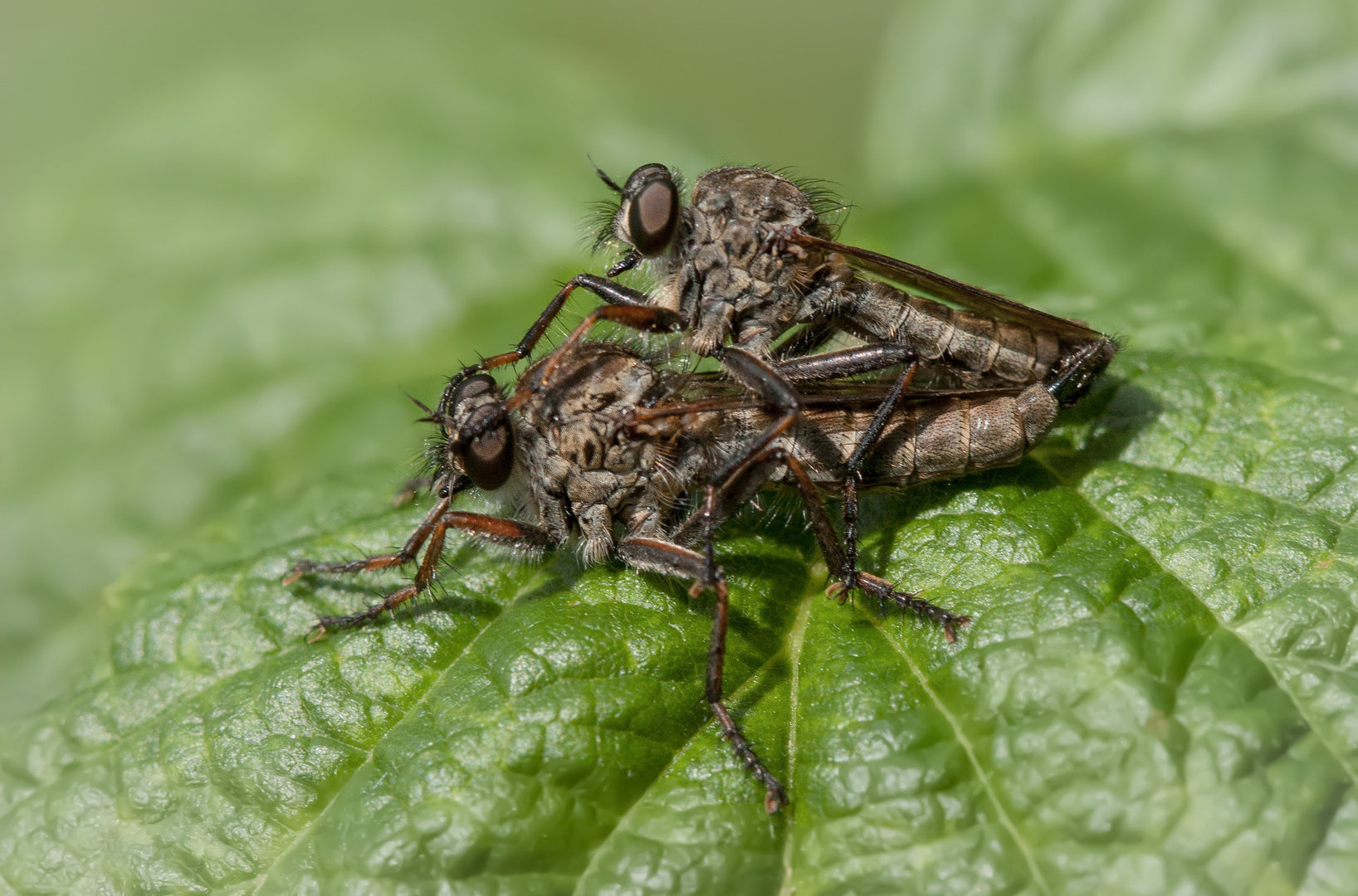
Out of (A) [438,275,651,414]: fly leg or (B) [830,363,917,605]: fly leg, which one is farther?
(A) [438,275,651,414]: fly leg

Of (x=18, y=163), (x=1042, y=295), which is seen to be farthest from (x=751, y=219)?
(x=18, y=163)

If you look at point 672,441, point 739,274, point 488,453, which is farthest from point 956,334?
point 488,453

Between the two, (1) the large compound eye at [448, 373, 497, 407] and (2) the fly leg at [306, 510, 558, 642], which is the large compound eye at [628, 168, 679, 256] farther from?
(2) the fly leg at [306, 510, 558, 642]

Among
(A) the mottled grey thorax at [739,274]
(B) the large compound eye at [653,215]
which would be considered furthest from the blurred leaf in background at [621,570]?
(B) the large compound eye at [653,215]

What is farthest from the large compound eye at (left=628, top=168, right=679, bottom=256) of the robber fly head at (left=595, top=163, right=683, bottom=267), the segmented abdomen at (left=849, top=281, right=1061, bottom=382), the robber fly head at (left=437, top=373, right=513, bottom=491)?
the robber fly head at (left=437, top=373, right=513, bottom=491)

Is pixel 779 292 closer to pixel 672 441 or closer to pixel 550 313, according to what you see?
pixel 672 441

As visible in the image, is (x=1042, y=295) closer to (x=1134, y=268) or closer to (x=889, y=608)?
(x=1134, y=268)
